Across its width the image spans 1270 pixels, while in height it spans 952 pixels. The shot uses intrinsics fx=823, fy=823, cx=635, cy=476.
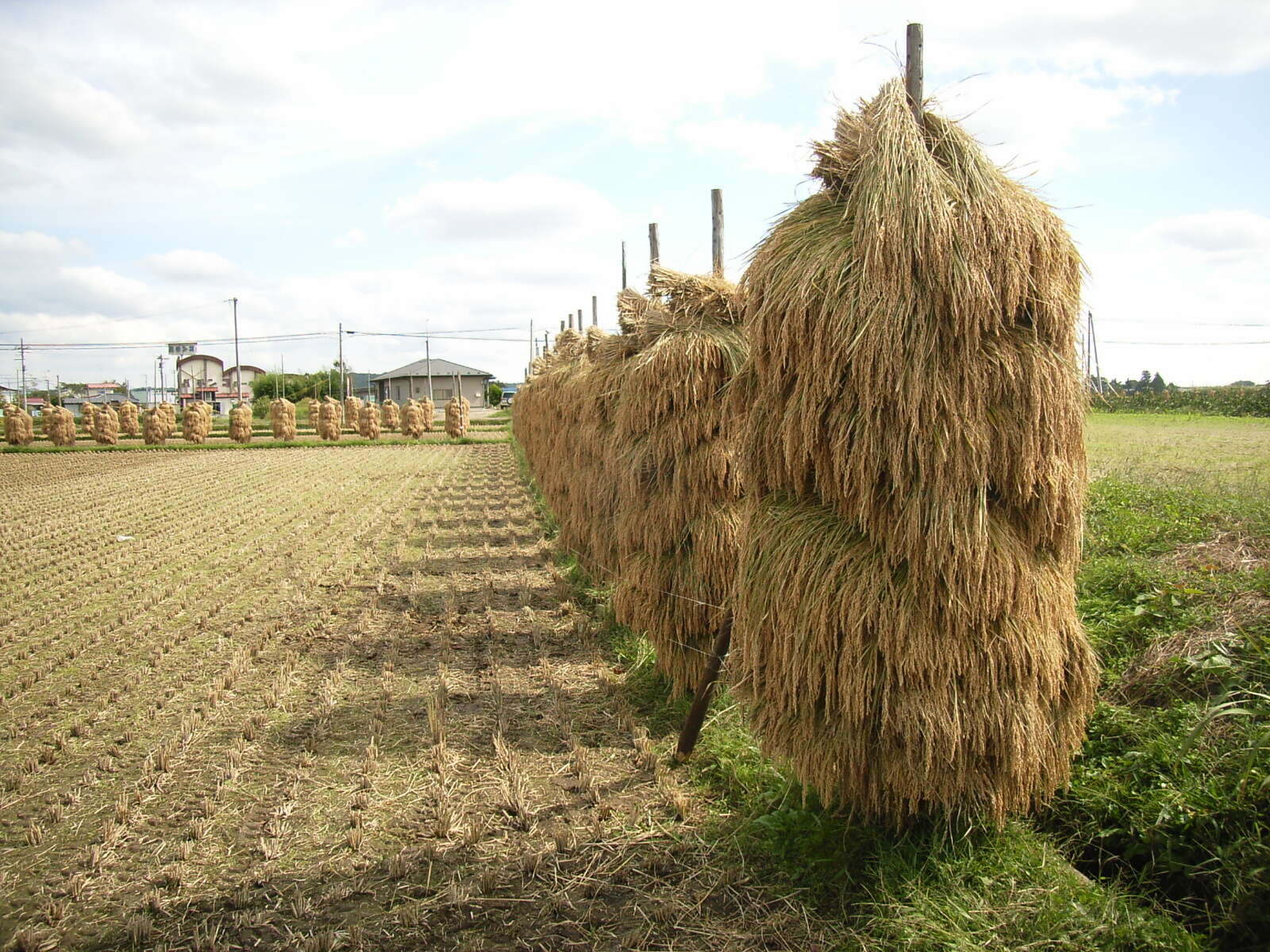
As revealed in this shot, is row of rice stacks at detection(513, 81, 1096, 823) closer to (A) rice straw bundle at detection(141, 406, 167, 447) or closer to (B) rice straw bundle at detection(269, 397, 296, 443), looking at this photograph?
(B) rice straw bundle at detection(269, 397, 296, 443)

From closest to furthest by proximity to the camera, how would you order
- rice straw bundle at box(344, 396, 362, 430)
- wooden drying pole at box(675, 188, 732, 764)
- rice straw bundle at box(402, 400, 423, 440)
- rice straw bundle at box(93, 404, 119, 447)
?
wooden drying pole at box(675, 188, 732, 764), rice straw bundle at box(93, 404, 119, 447), rice straw bundle at box(402, 400, 423, 440), rice straw bundle at box(344, 396, 362, 430)

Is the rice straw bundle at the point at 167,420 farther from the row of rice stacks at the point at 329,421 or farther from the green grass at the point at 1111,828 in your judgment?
the green grass at the point at 1111,828

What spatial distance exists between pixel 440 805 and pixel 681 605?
2.29 m

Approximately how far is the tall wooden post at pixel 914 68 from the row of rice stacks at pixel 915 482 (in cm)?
9

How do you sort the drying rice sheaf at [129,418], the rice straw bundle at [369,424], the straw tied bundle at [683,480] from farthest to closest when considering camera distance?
the drying rice sheaf at [129,418] < the rice straw bundle at [369,424] < the straw tied bundle at [683,480]

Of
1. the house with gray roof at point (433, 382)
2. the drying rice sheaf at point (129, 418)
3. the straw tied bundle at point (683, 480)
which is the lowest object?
the straw tied bundle at point (683, 480)

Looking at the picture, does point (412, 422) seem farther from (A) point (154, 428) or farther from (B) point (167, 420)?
(A) point (154, 428)

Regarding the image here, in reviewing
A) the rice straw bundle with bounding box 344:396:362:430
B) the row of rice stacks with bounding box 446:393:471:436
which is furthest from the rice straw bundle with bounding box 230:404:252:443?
the row of rice stacks with bounding box 446:393:471:436

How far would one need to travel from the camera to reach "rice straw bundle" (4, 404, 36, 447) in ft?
142

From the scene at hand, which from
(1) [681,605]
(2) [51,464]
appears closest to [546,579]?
(1) [681,605]

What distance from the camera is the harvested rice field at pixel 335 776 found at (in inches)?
146

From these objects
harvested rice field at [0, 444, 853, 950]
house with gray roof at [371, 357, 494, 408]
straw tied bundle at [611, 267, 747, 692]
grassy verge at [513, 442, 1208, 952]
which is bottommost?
harvested rice field at [0, 444, 853, 950]

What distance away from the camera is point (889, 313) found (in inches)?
132

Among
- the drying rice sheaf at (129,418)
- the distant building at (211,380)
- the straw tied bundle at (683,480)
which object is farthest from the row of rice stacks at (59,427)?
the straw tied bundle at (683,480)
